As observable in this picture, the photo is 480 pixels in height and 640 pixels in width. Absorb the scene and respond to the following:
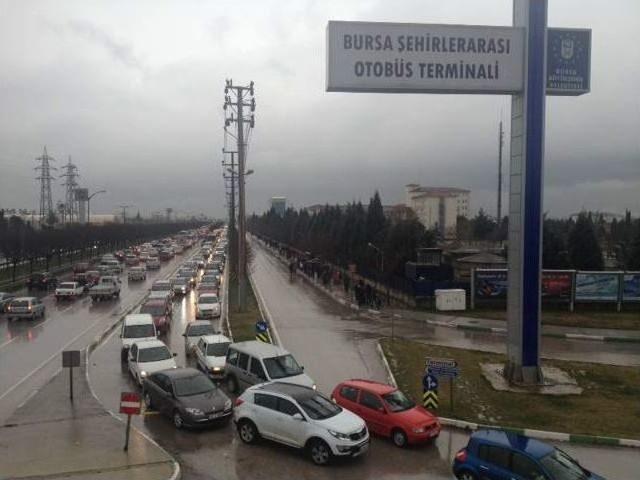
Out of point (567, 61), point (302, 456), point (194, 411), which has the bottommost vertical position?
point (302, 456)

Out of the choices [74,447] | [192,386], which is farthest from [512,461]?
[74,447]

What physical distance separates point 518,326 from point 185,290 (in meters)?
28.6

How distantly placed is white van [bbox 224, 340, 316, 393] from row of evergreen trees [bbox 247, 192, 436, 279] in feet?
81.9

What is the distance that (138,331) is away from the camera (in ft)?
73.5

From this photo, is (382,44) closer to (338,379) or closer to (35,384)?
(338,379)

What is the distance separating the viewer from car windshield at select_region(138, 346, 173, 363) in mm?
18219

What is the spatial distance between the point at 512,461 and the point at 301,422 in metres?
4.04

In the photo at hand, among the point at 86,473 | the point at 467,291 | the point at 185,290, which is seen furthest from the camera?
the point at 185,290

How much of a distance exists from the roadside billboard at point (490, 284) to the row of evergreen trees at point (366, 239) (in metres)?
7.59

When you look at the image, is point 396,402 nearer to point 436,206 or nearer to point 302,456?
point 302,456

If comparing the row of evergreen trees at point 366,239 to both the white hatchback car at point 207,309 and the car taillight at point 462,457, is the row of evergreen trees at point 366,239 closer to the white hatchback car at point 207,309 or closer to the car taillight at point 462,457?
the white hatchback car at point 207,309

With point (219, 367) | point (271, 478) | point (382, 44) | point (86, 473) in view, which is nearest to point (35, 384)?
point (219, 367)

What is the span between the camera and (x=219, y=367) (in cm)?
1848

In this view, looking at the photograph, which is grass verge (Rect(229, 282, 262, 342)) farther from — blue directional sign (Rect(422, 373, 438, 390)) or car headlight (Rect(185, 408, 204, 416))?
blue directional sign (Rect(422, 373, 438, 390))
